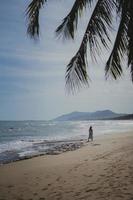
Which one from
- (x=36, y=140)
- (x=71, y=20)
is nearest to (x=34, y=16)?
(x=71, y=20)

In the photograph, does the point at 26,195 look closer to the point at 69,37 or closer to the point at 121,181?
the point at 121,181

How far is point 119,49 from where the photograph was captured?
4.48 meters

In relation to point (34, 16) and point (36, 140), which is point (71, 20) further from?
point (36, 140)

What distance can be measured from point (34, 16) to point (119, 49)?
4.70 feet

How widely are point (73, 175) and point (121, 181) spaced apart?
2.42 metres

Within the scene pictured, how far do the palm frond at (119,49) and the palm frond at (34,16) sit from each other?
1257 mm

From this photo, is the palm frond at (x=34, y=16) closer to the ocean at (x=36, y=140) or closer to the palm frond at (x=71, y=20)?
the palm frond at (x=71, y=20)

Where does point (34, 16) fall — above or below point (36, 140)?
above

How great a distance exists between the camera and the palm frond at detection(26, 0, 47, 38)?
4404 mm

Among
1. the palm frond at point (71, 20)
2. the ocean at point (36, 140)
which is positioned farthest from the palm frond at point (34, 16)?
the ocean at point (36, 140)

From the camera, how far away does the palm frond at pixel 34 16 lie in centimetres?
440

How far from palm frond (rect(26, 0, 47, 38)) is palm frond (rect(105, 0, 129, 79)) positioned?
4.12 ft

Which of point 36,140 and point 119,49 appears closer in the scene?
point 119,49

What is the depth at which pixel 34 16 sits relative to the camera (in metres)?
4.44
